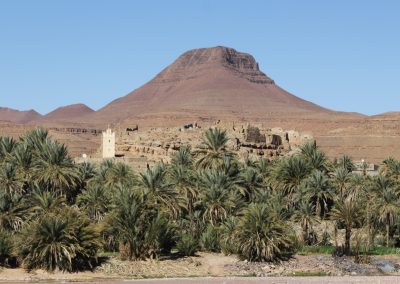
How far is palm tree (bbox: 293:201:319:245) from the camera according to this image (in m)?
42.4

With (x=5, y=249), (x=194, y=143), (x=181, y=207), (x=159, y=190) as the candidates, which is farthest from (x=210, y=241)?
(x=194, y=143)

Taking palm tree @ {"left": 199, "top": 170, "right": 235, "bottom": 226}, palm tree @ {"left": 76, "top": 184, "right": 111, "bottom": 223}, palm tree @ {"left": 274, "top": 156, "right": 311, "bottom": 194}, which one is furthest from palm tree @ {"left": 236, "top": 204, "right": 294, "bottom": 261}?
palm tree @ {"left": 274, "top": 156, "right": 311, "bottom": 194}

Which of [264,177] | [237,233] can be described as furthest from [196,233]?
[264,177]

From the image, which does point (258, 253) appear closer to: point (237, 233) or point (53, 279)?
point (237, 233)

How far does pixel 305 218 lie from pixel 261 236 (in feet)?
19.9

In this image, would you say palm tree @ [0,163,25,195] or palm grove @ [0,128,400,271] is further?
palm tree @ [0,163,25,195]

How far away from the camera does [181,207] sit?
139 ft

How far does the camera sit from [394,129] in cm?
13562

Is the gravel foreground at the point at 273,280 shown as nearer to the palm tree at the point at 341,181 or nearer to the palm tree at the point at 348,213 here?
the palm tree at the point at 348,213

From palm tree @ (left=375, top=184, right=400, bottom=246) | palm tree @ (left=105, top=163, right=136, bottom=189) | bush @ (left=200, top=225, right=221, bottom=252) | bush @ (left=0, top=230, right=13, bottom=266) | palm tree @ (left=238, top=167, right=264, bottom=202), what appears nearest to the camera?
bush @ (left=0, top=230, right=13, bottom=266)

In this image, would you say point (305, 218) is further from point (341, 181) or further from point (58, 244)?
point (58, 244)

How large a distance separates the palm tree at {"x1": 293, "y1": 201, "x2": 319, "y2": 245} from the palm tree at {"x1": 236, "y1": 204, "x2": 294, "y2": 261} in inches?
189

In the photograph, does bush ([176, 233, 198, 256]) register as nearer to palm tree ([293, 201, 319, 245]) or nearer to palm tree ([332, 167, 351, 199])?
palm tree ([293, 201, 319, 245])

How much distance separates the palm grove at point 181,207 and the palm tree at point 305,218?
0.19 ft
